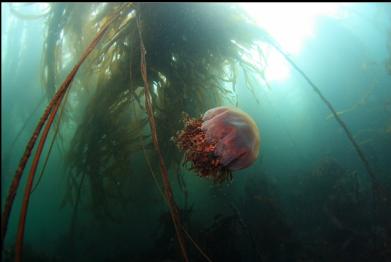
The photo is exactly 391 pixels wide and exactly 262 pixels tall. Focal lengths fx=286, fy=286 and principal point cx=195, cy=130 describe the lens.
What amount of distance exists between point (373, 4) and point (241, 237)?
4.85 metres

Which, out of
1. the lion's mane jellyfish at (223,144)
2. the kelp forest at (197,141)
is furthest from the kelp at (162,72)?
the lion's mane jellyfish at (223,144)

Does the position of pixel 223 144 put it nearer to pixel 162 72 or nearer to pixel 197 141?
pixel 197 141

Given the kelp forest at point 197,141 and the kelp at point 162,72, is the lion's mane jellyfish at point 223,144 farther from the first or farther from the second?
the kelp at point 162,72

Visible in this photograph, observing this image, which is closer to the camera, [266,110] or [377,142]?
[377,142]

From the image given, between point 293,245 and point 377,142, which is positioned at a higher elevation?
point 377,142

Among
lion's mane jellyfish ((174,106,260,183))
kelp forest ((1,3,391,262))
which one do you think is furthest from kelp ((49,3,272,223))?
lion's mane jellyfish ((174,106,260,183))

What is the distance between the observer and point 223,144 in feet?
6.50

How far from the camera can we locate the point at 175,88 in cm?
370

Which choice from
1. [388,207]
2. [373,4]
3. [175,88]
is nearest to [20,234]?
[175,88]

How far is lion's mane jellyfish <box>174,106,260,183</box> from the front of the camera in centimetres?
199

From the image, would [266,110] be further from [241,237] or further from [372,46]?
[241,237]

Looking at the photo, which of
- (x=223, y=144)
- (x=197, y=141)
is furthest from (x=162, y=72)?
(x=223, y=144)

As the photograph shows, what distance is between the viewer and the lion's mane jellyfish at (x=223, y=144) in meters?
1.99

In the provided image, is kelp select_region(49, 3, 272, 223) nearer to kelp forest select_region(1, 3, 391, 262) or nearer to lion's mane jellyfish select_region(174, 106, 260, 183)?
kelp forest select_region(1, 3, 391, 262)
